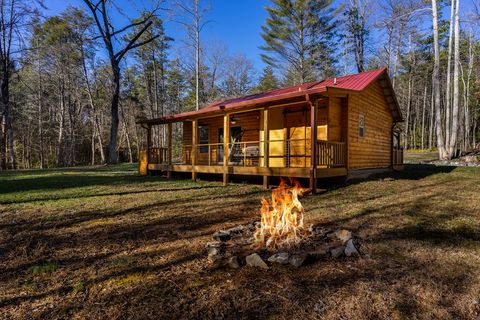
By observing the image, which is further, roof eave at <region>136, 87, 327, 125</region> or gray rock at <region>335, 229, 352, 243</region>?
roof eave at <region>136, 87, 327, 125</region>

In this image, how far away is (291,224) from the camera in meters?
4.01

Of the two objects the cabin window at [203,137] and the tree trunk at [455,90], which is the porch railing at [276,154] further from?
the tree trunk at [455,90]

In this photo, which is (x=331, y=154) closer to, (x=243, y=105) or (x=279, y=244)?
(x=243, y=105)

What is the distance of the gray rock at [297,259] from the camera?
127 inches

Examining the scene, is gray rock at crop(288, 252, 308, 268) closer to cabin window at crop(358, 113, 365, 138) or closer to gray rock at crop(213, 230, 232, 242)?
gray rock at crop(213, 230, 232, 242)

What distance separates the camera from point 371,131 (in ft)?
39.2

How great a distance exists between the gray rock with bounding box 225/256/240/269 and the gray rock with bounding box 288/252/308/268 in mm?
604

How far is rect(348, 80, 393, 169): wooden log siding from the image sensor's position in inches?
411

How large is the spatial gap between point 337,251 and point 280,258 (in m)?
0.72

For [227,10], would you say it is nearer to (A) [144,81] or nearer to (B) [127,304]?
(A) [144,81]

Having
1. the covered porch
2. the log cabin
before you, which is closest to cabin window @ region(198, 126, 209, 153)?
the covered porch

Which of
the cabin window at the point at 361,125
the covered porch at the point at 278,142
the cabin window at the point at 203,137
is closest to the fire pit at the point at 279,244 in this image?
the covered porch at the point at 278,142

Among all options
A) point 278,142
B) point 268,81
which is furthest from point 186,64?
point 278,142

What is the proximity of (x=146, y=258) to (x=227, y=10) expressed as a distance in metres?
24.8
